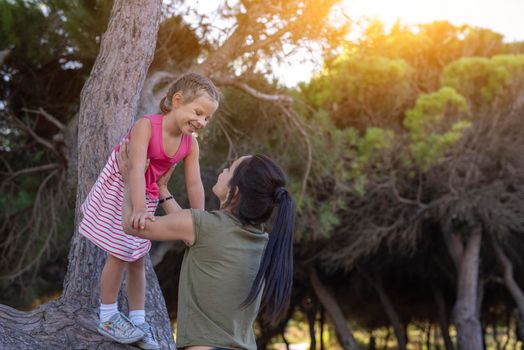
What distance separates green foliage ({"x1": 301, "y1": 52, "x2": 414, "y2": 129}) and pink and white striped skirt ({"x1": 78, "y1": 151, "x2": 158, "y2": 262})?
8.47m

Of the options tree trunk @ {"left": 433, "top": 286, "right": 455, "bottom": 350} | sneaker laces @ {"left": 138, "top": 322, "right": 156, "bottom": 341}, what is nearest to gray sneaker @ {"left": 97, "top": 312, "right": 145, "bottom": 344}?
sneaker laces @ {"left": 138, "top": 322, "right": 156, "bottom": 341}

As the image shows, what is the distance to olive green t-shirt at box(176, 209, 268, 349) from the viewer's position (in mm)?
2820

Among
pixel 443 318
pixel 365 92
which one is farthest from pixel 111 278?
pixel 443 318

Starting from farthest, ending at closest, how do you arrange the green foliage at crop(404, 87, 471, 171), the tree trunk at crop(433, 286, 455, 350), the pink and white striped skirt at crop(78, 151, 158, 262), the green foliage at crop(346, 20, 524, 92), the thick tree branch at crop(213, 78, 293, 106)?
A: 1. the tree trunk at crop(433, 286, 455, 350)
2. the green foliage at crop(346, 20, 524, 92)
3. the green foliage at crop(404, 87, 471, 171)
4. the thick tree branch at crop(213, 78, 293, 106)
5. the pink and white striped skirt at crop(78, 151, 158, 262)

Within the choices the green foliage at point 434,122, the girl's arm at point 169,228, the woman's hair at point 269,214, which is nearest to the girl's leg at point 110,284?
the girl's arm at point 169,228

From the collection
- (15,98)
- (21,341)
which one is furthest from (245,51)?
(21,341)

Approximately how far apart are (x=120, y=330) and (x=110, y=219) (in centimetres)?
54

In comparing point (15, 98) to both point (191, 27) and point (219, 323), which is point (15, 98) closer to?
point (191, 27)

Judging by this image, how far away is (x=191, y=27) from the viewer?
904cm

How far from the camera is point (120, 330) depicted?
3.65 m

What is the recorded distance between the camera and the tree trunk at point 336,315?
1539 cm

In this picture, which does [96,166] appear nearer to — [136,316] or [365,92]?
[136,316]

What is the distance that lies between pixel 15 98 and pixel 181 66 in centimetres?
322

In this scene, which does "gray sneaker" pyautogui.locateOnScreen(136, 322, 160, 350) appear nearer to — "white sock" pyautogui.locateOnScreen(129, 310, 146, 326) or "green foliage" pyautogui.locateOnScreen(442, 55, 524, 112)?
"white sock" pyautogui.locateOnScreen(129, 310, 146, 326)
